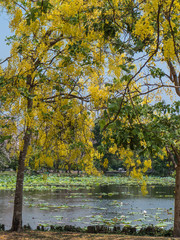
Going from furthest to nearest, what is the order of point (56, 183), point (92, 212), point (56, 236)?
point (56, 183) < point (92, 212) < point (56, 236)

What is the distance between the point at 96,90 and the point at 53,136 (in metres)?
1.90

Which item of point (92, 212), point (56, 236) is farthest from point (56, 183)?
point (56, 236)

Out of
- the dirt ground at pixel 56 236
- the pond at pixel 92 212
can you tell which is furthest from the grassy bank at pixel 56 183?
the dirt ground at pixel 56 236

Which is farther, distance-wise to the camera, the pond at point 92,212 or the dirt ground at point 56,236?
the pond at point 92,212

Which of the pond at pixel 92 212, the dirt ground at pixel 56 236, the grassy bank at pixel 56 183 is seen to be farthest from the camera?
the grassy bank at pixel 56 183

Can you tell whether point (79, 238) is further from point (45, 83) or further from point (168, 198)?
point (168, 198)

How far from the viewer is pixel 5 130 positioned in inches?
265

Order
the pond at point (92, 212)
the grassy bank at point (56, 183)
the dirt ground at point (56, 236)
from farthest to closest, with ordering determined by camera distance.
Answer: the grassy bank at point (56, 183) → the pond at point (92, 212) → the dirt ground at point (56, 236)

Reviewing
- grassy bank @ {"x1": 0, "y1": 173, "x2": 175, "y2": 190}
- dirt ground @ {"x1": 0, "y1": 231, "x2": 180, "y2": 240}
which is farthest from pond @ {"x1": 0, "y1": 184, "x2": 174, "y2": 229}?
grassy bank @ {"x1": 0, "y1": 173, "x2": 175, "y2": 190}

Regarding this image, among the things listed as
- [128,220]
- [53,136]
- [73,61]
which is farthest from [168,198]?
[73,61]

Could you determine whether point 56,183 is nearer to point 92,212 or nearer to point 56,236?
point 92,212

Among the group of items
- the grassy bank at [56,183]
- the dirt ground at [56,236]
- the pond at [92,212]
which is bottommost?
the pond at [92,212]

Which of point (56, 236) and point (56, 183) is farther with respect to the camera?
point (56, 183)

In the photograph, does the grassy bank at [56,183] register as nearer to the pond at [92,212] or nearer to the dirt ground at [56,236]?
the pond at [92,212]
